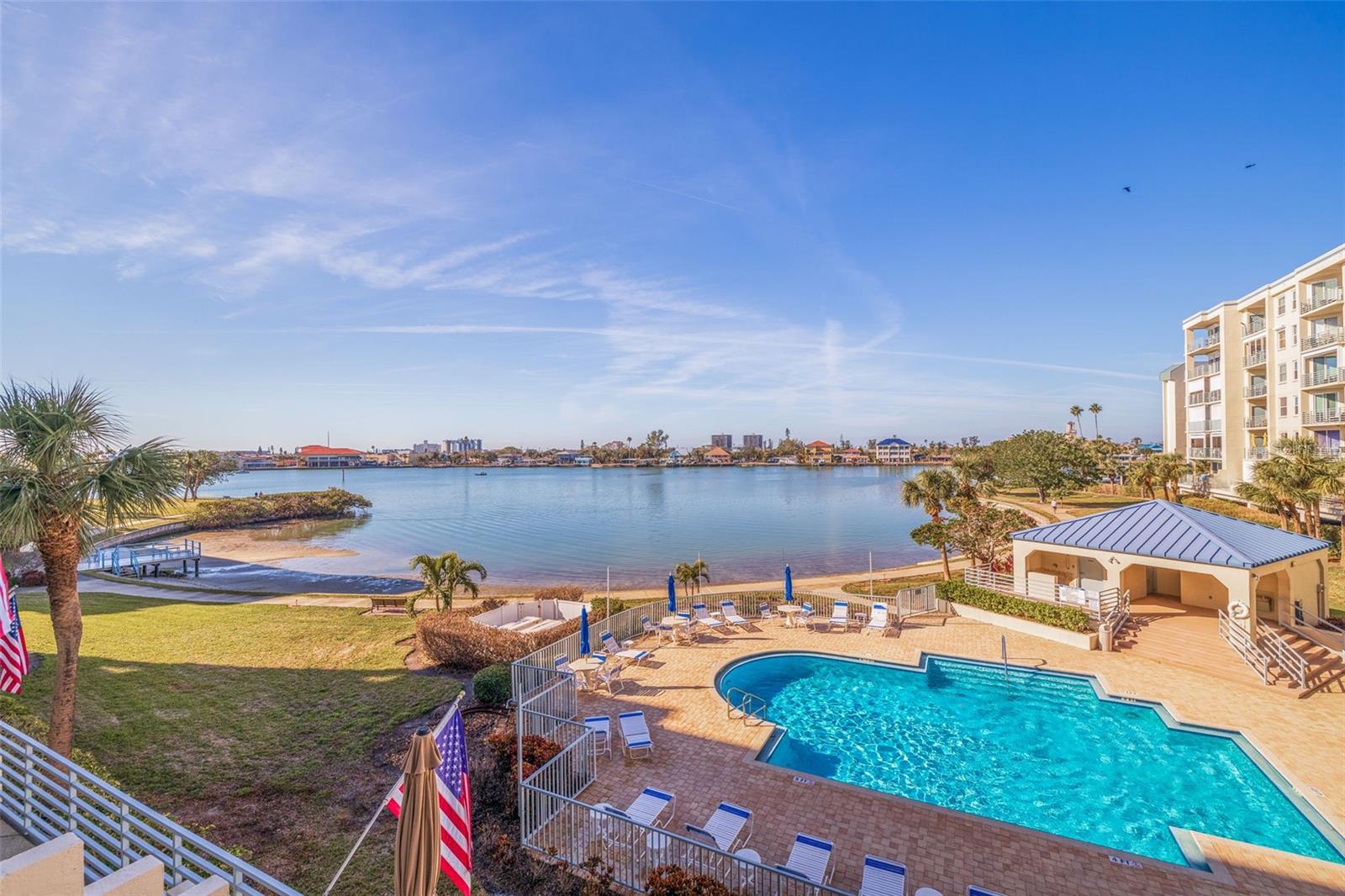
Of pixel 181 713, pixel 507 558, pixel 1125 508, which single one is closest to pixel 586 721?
pixel 181 713

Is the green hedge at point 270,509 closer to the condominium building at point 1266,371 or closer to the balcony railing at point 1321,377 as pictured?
the condominium building at point 1266,371

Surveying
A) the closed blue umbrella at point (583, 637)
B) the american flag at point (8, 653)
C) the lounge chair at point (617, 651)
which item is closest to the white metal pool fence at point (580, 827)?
the closed blue umbrella at point (583, 637)

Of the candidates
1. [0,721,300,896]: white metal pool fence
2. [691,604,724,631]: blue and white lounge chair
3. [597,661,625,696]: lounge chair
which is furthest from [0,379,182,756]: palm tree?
[691,604,724,631]: blue and white lounge chair

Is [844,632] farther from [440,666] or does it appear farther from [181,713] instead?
[181,713]

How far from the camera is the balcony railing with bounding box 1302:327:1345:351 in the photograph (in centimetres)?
3141

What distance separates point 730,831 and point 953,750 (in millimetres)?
6142

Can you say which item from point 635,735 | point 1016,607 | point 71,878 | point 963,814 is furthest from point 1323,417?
point 71,878

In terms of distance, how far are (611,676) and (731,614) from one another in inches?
225

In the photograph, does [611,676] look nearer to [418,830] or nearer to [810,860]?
[810,860]

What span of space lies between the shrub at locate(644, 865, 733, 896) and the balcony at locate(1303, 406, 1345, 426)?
4346 centimetres

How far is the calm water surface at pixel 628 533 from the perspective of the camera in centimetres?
4044

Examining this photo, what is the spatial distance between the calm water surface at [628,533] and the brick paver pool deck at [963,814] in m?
19.9

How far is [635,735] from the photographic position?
433 inches

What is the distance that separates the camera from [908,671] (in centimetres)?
1580
